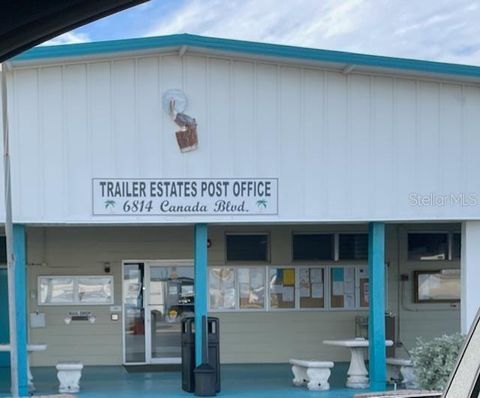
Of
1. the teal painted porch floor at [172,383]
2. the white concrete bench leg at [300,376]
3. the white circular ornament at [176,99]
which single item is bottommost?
the teal painted porch floor at [172,383]

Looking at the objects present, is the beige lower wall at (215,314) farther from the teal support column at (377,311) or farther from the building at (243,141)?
the teal support column at (377,311)

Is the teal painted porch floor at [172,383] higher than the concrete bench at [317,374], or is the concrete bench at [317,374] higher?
the concrete bench at [317,374]

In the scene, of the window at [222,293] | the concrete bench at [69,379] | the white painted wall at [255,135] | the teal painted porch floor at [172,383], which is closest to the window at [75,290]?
the teal painted porch floor at [172,383]

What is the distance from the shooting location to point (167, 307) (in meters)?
13.2

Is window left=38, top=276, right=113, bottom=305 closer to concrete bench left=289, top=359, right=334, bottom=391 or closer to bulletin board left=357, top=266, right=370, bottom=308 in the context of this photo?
concrete bench left=289, top=359, right=334, bottom=391

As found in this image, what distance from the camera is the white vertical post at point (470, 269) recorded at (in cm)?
1031

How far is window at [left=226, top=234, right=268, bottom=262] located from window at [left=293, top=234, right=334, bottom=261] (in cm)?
59

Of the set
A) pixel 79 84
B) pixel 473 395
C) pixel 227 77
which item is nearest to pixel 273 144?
pixel 227 77

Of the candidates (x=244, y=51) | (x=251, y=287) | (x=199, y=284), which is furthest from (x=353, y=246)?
(x=244, y=51)

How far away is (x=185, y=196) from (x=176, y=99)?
1.33 metres

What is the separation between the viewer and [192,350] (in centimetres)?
1009

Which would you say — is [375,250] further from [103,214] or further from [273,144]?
[103,214]

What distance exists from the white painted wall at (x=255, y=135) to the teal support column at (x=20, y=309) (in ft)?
1.25

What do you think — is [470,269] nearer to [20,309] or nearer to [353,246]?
[353,246]
